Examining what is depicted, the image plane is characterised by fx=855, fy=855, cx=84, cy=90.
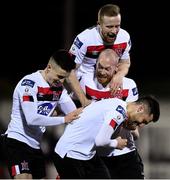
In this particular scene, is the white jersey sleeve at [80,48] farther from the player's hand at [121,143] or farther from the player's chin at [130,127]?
the player's hand at [121,143]

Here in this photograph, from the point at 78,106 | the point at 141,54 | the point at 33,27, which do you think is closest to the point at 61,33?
the point at 33,27

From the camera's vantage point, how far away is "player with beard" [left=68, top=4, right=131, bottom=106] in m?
8.50

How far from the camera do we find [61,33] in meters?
21.1

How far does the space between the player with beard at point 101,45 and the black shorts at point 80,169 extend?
95 centimetres

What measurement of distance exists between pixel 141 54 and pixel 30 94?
1302 cm

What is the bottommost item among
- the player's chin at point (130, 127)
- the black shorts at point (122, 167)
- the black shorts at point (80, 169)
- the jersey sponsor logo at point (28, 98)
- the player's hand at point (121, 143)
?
the black shorts at point (122, 167)

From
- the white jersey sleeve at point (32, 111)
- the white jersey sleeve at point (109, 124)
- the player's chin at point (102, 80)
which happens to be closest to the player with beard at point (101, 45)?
the player's chin at point (102, 80)

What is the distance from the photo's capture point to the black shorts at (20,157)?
8289mm

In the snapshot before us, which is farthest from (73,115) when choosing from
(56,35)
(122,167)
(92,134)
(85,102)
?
(56,35)

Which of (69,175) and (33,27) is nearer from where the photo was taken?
(69,175)

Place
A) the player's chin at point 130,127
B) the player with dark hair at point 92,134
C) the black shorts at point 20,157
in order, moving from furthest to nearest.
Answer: the black shorts at point 20,157 < the player's chin at point 130,127 < the player with dark hair at point 92,134

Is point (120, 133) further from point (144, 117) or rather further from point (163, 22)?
point (163, 22)

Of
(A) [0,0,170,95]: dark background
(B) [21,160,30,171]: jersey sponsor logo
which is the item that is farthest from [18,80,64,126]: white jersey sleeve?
(A) [0,0,170,95]: dark background

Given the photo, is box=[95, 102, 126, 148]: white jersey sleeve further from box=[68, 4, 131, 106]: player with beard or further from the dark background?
the dark background
